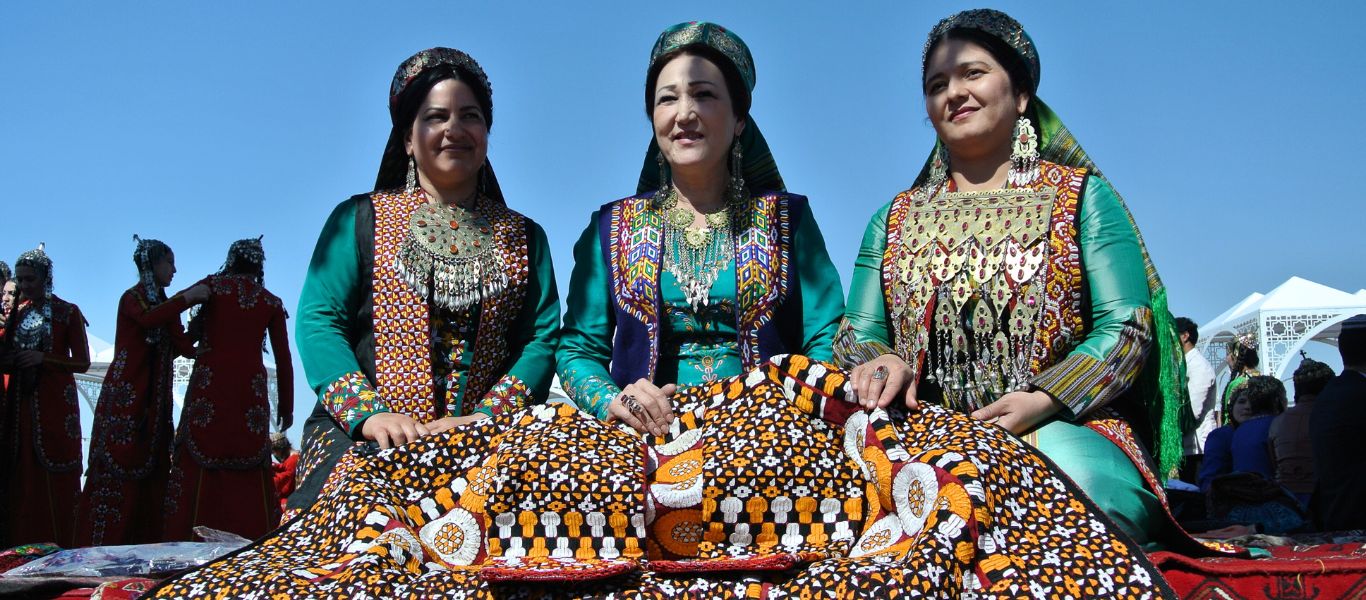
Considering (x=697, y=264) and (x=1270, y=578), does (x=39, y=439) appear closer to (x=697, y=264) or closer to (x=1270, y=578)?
(x=697, y=264)

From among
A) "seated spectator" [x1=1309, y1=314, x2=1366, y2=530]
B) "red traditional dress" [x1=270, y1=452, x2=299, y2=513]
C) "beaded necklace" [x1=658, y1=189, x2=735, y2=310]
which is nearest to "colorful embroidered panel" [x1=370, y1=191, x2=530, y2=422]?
"beaded necklace" [x1=658, y1=189, x2=735, y2=310]

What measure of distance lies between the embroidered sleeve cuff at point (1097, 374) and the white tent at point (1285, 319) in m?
15.6

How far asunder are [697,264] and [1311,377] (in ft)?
14.3

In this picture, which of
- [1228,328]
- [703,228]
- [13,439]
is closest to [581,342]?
[703,228]

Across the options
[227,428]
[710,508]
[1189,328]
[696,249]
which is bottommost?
[710,508]

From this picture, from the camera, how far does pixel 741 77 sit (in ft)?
12.7

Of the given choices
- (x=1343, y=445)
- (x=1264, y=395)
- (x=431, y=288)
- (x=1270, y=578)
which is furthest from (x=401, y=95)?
(x=1264, y=395)

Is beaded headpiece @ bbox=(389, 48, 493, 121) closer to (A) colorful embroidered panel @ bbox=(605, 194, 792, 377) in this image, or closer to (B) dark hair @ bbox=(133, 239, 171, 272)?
(A) colorful embroidered panel @ bbox=(605, 194, 792, 377)

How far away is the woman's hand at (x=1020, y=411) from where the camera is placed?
10.1 feet

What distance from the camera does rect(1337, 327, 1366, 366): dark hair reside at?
531 centimetres

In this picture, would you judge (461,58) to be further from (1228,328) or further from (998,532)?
(1228,328)

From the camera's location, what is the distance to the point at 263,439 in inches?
281

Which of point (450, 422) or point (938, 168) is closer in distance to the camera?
point (450, 422)

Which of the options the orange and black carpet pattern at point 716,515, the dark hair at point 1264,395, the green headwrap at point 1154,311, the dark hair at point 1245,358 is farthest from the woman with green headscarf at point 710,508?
the dark hair at point 1245,358
